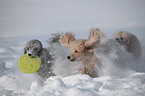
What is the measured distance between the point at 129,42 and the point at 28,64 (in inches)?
93.0

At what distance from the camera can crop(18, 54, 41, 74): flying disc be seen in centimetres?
297

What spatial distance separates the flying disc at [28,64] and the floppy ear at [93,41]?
1.00 m

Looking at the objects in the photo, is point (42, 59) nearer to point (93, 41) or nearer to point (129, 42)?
point (93, 41)

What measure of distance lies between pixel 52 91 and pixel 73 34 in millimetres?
1498

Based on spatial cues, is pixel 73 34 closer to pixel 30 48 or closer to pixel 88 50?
pixel 88 50

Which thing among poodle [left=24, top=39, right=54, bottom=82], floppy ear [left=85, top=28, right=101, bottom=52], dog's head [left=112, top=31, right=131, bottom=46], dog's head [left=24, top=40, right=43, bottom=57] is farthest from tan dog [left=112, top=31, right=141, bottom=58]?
dog's head [left=24, top=40, right=43, bottom=57]

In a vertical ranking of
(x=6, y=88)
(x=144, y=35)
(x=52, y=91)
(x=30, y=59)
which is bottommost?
(x=6, y=88)

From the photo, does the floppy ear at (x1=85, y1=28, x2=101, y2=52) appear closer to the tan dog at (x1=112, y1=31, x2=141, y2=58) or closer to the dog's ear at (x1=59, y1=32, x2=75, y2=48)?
the dog's ear at (x1=59, y1=32, x2=75, y2=48)

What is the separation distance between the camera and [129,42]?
12.7ft

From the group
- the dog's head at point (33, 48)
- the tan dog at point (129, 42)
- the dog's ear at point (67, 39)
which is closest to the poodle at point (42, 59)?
the dog's head at point (33, 48)

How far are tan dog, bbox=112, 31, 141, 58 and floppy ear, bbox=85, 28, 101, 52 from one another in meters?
1.08

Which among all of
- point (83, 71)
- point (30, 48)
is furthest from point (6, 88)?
point (83, 71)

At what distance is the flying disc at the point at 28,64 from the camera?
2967 millimetres

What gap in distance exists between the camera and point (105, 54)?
3215 mm
